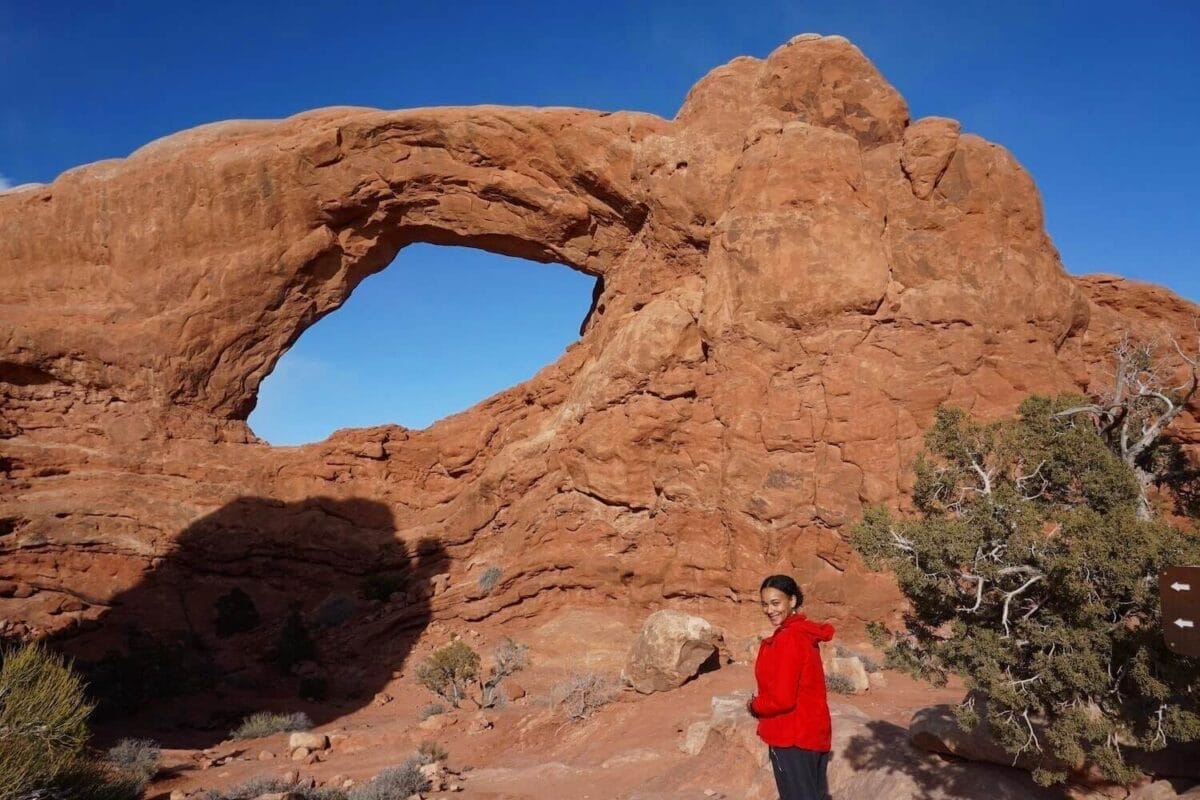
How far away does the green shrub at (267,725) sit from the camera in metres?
12.9

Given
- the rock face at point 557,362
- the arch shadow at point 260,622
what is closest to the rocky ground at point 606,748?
the arch shadow at point 260,622

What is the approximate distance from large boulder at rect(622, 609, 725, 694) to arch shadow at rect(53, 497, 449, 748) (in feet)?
20.4

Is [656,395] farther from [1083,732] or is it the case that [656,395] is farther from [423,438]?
[1083,732]

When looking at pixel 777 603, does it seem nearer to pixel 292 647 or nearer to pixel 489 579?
pixel 489 579

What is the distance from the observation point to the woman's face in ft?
14.1

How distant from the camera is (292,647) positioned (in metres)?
16.9

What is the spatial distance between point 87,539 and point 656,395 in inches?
526

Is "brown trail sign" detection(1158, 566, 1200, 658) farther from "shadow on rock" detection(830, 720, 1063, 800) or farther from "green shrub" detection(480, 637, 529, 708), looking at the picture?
"green shrub" detection(480, 637, 529, 708)

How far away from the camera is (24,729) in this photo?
21.7 ft

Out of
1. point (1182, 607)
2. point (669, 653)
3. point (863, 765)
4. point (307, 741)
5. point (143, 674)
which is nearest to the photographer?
point (1182, 607)

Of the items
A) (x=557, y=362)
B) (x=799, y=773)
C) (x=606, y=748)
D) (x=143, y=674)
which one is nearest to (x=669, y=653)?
(x=606, y=748)

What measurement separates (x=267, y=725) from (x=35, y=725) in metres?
6.92

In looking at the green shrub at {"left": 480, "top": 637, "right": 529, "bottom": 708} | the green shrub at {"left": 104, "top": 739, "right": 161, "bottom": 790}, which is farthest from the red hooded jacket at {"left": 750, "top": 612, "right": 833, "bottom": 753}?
the green shrub at {"left": 480, "top": 637, "right": 529, "bottom": 708}

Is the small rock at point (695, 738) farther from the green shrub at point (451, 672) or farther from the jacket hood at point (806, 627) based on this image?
the green shrub at point (451, 672)
